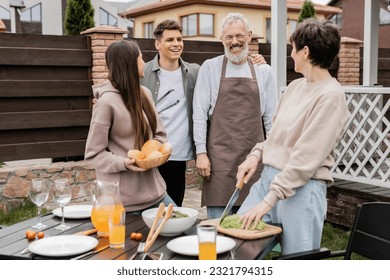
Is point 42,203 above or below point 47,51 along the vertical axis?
below

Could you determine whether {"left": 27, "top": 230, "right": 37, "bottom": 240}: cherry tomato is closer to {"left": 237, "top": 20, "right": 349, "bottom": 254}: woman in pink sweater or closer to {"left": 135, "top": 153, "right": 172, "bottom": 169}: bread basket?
{"left": 135, "top": 153, "right": 172, "bottom": 169}: bread basket

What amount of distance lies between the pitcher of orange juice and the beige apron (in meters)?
1.16

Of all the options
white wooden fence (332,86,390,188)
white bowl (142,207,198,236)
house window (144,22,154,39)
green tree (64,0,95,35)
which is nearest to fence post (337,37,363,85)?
white wooden fence (332,86,390,188)

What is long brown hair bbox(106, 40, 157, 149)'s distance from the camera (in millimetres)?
2555

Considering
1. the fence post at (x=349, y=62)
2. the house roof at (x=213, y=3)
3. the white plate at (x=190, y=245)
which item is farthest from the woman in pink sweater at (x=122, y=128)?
the house roof at (x=213, y=3)

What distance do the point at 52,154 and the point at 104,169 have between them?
12.8 feet

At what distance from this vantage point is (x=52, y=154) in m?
6.23

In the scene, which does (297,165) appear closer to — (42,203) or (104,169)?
(104,169)

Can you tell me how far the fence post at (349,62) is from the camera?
842 centimetres

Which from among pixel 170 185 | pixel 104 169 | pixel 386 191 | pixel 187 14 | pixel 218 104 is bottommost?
pixel 386 191

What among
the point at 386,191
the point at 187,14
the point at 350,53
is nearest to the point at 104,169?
the point at 386,191

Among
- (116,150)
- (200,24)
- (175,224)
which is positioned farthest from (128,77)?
(200,24)

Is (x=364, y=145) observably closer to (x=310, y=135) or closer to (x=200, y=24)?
(x=310, y=135)
